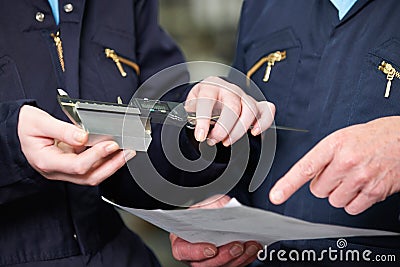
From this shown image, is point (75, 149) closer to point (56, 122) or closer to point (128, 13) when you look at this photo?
point (56, 122)

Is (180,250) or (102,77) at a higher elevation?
(102,77)

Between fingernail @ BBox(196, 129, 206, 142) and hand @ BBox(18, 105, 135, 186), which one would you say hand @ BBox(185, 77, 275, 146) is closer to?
fingernail @ BBox(196, 129, 206, 142)

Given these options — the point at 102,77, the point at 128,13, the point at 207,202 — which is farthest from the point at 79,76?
the point at 207,202

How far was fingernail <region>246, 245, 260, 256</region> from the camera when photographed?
863 millimetres

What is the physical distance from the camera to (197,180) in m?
0.92

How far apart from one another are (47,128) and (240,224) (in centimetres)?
24

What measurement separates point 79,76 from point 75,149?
0.16 meters

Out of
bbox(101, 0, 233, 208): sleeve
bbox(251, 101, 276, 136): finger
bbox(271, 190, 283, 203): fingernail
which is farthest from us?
bbox(101, 0, 233, 208): sleeve

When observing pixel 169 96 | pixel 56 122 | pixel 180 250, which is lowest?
pixel 180 250

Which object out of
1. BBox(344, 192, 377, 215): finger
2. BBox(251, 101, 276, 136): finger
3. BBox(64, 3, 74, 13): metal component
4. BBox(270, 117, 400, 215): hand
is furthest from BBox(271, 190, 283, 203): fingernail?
BBox(64, 3, 74, 13): metal component

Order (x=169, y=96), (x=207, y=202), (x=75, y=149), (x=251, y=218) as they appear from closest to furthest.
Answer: (x=251, y=218) < (x=75, y=149) < (x=207, y=202) < (x=169, y=96)

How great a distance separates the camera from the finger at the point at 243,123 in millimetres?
803

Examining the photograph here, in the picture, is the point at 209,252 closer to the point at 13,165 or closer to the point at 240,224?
the point at 240,224

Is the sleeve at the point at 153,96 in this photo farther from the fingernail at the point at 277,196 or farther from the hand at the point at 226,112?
the fingernail at the point at 277,196
